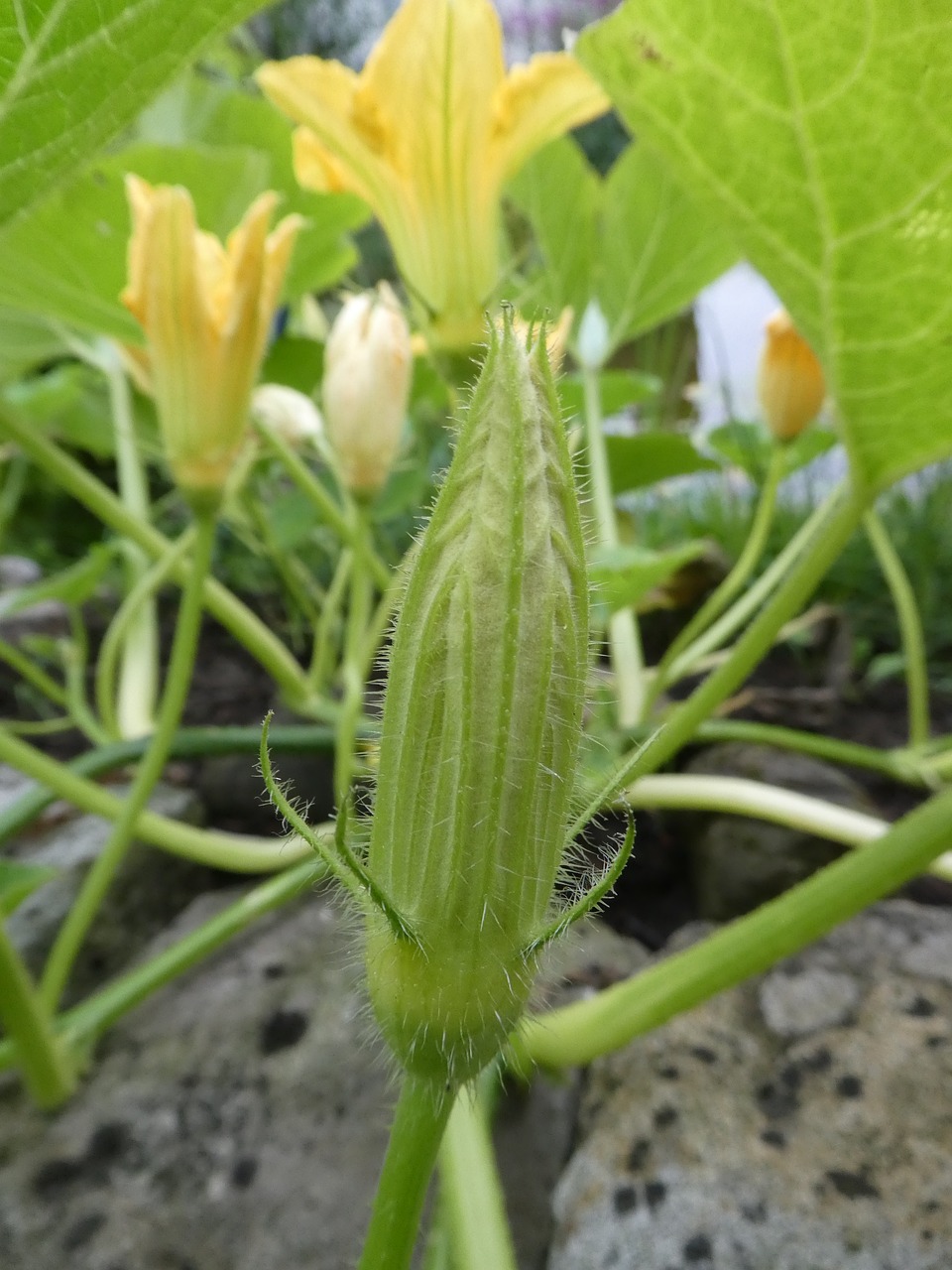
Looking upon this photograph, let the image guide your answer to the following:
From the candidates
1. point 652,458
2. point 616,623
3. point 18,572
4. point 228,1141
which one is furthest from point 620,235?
point 18,572

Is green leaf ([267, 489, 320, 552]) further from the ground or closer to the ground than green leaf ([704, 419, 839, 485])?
closer to the ground

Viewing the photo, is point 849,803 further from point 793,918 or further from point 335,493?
point 335,493

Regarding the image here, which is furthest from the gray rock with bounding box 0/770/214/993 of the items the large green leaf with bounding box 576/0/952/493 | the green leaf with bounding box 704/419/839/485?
the green leaf with bounding box 704/419/839/485

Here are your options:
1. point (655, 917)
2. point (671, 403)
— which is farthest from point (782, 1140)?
point (671, 403)

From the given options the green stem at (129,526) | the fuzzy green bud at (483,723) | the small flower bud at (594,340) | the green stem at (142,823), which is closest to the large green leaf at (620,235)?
the small flower bud at (594,340)

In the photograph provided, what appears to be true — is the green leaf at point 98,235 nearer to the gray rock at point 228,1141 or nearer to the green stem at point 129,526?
the green stem at point 129,526

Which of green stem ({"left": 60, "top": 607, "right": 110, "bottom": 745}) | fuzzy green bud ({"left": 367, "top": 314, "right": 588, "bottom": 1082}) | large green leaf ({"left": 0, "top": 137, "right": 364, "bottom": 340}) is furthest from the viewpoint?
green stem ({"left": 60, "top": 607, "right": 110, "bottom": 745})

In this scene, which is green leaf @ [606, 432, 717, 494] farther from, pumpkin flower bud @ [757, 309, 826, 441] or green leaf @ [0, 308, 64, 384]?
green leaf @ [0, 308, 64, 384]
